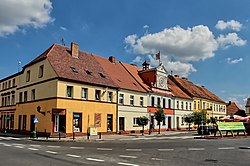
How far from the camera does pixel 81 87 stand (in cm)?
3512

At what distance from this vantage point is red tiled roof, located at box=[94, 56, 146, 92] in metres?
42.6

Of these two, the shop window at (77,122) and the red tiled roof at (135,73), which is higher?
the red tiled roof at (135,73)

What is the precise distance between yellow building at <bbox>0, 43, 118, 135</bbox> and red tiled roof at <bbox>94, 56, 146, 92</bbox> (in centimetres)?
194

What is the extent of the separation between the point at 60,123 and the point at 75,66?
793 centimetres

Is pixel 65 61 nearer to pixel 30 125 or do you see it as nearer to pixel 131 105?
pixel 30 125

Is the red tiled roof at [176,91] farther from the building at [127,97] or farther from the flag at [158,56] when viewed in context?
the building at [127,97]

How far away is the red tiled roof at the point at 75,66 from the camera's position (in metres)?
34.4

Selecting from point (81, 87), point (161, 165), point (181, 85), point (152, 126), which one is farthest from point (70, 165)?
point (181, 85)

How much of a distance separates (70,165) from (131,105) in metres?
31.1

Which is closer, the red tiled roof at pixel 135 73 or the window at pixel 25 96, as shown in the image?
the window at pixel 25 96

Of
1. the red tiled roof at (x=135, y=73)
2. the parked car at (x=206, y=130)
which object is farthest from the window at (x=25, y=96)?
the parked car at (x=206, y=130)

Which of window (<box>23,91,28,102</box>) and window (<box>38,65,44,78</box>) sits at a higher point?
window (<box>38,65,44,78</box>)

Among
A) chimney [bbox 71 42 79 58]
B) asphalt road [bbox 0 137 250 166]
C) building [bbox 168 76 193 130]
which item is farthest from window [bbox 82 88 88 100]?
building [bbox 168 76 193 130]

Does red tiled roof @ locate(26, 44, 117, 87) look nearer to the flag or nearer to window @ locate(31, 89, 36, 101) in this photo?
window @ locate(31, 89, 36, 101)
